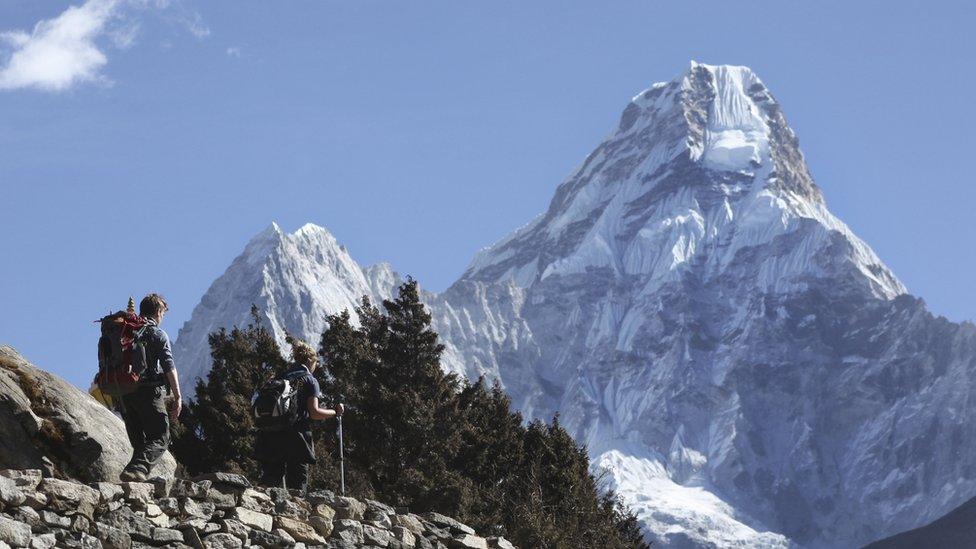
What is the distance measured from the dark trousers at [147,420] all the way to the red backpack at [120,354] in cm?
16

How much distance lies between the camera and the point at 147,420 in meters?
21.0

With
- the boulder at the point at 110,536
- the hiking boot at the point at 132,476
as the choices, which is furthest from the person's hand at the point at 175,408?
the boulder at the point at 110,536

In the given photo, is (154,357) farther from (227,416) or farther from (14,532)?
(227,416)

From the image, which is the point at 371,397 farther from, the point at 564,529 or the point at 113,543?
the point at 113,543

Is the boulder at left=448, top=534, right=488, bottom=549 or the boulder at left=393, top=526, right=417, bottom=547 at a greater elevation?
the boulder at left=448, top=534, right=488, bottom=549

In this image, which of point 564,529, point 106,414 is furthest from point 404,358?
point 106,414

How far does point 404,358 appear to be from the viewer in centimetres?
4991

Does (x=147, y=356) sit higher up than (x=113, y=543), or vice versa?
(x=147, y=356)

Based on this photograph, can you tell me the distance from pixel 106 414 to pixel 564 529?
22.8m

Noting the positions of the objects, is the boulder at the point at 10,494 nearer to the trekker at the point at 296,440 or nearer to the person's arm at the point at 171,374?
the person's arm at the point at 171,374

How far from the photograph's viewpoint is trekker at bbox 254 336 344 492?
2267cm

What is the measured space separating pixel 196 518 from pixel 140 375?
6.11ft

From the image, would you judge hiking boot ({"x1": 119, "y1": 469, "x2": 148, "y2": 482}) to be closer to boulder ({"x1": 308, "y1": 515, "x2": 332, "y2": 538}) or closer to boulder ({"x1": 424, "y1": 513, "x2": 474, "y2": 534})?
boulder ({"x1": 308, "y1": 515, "x2": 332, "y2": 538})

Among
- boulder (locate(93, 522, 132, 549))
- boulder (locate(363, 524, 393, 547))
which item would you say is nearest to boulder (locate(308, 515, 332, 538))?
boulder (locate(363, 524, 393, 547))
